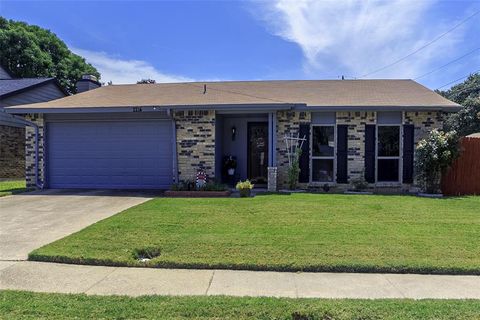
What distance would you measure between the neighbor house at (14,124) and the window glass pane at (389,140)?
1645cm

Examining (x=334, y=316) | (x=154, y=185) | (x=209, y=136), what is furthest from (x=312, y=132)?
(x=334, y=316)

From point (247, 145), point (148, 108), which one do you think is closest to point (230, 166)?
point (247, 145)

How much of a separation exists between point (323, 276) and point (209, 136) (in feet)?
25.9

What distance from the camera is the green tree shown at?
1170 inches

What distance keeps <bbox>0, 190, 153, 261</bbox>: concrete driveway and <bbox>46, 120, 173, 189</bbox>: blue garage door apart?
3.33 feet

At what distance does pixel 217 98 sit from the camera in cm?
1332

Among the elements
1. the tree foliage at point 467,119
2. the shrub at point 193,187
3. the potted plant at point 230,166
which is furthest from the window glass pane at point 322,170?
the tree foliage at point 467,119

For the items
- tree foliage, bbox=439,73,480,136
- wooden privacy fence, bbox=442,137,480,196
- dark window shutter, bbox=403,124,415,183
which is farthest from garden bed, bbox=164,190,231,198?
tree foliage, bbox=439,73,480,136

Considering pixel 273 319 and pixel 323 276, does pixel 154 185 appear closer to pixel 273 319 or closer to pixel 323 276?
pixel 323 276

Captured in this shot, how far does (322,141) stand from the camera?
40.9 feet

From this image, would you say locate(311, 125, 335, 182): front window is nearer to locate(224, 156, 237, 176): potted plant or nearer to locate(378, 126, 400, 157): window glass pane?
locate(378, 126, 400, 157): window glass pane

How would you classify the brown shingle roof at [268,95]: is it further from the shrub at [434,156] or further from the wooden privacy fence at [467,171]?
the wooden privacy fence at [467,171]

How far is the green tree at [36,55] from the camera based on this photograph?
29719 mm

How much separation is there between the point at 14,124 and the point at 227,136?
1250 centimetres
